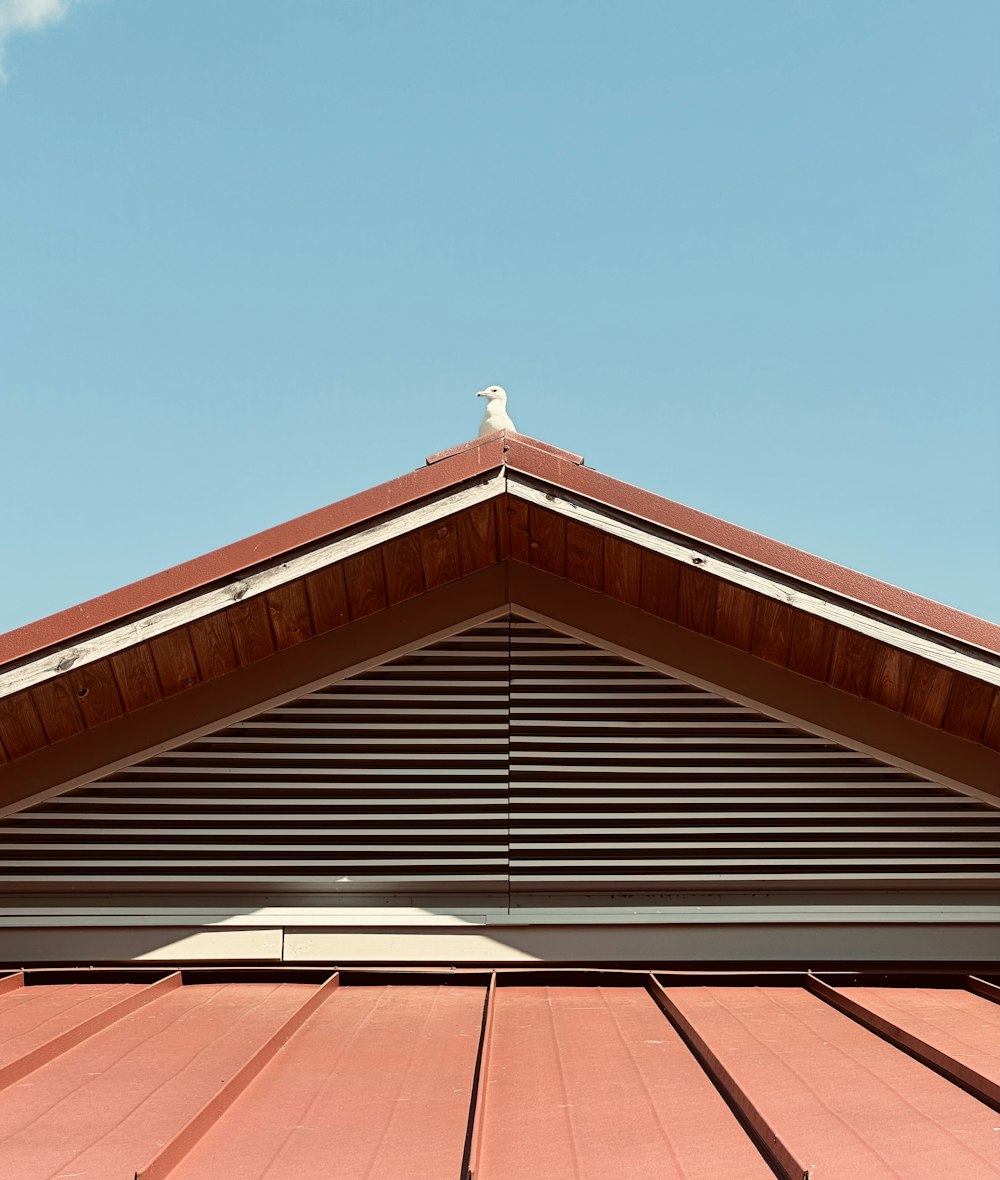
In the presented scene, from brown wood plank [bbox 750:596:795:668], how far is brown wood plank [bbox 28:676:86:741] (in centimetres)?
272

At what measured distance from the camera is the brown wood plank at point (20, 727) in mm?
3947

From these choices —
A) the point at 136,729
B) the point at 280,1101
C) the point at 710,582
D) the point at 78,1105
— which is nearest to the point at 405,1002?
the point at 280,1101

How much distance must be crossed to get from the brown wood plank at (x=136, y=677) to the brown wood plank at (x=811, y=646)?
2.54m

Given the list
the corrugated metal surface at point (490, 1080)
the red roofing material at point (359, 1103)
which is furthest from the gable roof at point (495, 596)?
the red roofing material at point (359, 1103)

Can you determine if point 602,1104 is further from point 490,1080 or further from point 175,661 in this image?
point 175,661

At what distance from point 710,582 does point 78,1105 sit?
274cm

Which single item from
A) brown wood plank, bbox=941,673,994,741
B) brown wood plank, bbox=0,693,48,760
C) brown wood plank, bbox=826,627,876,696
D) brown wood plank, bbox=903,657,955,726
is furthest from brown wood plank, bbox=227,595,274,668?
brown wood plank, bbox=941,673,994,741

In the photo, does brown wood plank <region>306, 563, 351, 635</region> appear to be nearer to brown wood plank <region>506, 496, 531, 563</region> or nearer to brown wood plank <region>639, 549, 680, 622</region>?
brown wood plank <region>506, 496, 531, 563</region>

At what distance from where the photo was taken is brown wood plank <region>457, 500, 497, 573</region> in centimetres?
408

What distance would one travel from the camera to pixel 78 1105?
2.73m

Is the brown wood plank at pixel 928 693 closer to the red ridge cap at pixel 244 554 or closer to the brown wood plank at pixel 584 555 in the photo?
the brown wood plank at pixel 584 555

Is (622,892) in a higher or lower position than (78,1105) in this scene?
higher

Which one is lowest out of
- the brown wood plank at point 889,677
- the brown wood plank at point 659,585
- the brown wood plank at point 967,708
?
the brown wood plank at point 967,708

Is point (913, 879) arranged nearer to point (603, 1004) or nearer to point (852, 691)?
point (852, 691)
